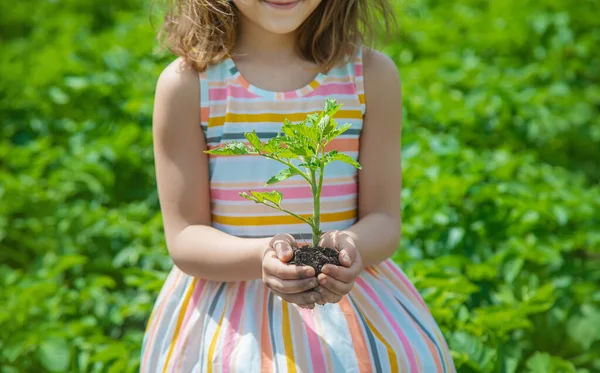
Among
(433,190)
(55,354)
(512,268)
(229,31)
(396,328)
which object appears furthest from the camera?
(433,190)

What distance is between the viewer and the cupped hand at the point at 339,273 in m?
1.72

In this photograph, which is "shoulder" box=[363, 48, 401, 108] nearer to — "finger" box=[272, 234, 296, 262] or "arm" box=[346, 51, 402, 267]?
"arm" box=[346, 51, 402, 267]

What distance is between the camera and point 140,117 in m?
3.98

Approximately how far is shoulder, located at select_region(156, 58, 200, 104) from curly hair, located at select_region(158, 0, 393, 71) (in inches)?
1.1

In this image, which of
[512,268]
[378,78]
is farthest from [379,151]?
[512,268]

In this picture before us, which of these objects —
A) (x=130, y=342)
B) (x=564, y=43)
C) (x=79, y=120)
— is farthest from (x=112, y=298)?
(x=564, y=43)

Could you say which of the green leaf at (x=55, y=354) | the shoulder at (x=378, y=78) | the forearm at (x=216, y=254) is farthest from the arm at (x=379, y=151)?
the green leaf at (x=55, y=354)

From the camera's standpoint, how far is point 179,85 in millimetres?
2090

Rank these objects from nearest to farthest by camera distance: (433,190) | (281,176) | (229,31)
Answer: (281,176), (229,31), (433,190)

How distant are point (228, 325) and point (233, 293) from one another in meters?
0.10

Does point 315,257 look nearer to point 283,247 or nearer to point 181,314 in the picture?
point 283,247

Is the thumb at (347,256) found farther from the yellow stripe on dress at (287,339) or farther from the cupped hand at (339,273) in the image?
the yellow stripe on dress at (287,339)

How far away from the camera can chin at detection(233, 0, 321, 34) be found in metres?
1.99

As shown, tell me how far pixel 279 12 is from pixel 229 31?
19 cm
